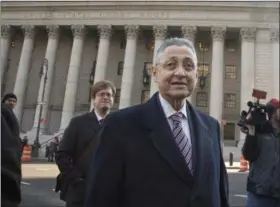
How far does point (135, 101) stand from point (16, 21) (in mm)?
18844

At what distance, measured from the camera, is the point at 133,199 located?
95.6 inches

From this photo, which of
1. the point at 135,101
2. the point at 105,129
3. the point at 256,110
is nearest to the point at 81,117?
the point at 256,110

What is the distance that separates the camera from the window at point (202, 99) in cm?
4762

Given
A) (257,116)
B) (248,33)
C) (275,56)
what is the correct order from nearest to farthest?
(257,116), (275,56), (248,33)

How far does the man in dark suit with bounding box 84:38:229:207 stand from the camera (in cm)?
240

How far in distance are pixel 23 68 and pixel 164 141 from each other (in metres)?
48.0

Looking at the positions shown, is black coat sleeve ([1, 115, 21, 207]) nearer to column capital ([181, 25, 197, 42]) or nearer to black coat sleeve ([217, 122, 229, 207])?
black coat sleeve ([217, 122, 229, 207])

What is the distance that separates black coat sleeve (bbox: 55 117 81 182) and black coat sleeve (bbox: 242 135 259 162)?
7.01 ft

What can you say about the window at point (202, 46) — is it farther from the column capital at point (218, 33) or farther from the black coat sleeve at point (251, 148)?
the black coat sleeve at point (251, 148)

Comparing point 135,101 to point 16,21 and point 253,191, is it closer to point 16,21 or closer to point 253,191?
point 16,21

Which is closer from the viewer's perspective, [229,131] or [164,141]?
[164,141]

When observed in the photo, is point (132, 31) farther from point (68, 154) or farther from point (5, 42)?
point (68, 154)

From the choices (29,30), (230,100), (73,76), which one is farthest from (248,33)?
(29,30)

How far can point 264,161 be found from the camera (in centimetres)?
488
